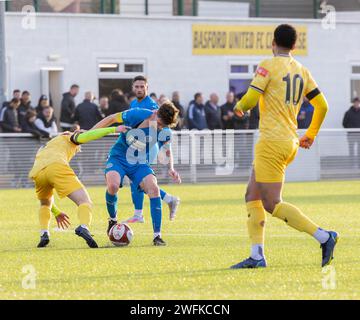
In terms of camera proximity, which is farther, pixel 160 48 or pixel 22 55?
pixel 160 48

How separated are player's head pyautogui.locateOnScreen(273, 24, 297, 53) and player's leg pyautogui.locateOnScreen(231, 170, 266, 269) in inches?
45.4

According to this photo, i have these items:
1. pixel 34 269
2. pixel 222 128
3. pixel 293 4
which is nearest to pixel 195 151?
pixel 222 128

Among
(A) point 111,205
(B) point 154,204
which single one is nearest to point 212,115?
(A) point 111,205

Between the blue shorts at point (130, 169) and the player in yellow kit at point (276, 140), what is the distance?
135 inches

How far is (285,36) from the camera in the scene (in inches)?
414

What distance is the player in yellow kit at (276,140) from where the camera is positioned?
10.4 m

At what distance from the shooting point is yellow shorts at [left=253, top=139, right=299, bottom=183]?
34.3 ft

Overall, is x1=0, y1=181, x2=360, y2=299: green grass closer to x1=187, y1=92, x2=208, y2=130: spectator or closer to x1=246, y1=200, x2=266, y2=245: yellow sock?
x1=246, y1=200, x2=266, y2=245: yellow sock

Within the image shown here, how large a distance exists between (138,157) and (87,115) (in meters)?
13.4

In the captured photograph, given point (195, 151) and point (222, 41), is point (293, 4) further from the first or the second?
point (195, 151)

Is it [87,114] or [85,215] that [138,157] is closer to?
[85,215]

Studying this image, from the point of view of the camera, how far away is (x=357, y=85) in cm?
3672

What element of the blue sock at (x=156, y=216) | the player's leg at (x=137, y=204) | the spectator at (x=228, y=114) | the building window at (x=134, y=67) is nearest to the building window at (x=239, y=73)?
the building window at (x=134, y=67)

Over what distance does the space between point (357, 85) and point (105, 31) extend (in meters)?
8.79
